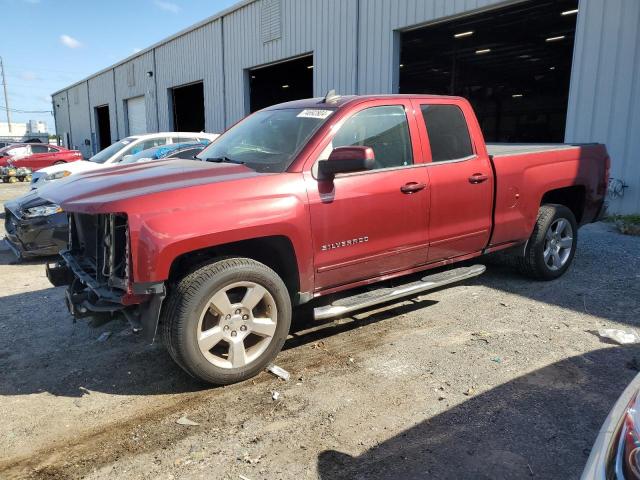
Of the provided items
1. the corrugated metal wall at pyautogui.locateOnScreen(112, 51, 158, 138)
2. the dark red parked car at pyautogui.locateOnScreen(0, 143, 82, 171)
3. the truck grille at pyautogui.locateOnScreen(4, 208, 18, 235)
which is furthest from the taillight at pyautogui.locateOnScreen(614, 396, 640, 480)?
the corrugated metal wall at pyautogui.locateOnScreen(112, 51, 158, 138)

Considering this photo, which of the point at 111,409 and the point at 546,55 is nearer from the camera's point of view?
the point at 111,409

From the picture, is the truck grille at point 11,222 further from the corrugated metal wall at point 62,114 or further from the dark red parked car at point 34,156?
the corrugated metal wall at point 62,114

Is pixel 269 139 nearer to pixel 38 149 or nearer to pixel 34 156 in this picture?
pixel 34 156

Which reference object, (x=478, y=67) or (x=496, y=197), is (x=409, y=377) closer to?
(x=496, y=197)

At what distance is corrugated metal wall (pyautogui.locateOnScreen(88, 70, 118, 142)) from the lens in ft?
106

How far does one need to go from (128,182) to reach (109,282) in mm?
718

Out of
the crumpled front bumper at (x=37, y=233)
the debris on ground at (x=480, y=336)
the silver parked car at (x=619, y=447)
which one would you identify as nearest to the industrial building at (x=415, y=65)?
the debris on ground at (x=480, y=336)

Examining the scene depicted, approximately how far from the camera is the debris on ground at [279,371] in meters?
3.53

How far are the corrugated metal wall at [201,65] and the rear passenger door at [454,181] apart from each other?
17.0 m

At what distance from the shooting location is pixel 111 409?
10.5ft

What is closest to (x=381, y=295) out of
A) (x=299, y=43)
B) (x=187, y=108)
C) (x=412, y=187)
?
(x=412, y=187)

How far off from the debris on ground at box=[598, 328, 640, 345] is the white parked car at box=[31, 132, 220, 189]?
776 centimetres

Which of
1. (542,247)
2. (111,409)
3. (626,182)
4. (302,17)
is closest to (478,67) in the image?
(302,17)

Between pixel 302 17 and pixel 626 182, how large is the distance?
1054cm
